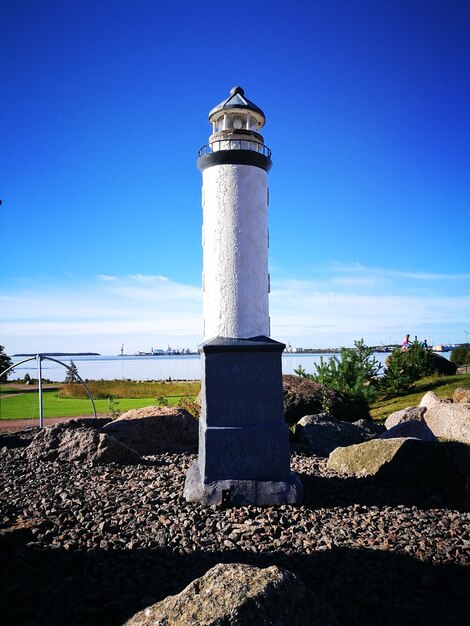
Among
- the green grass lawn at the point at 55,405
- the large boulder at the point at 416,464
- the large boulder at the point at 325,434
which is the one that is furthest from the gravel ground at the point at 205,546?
the green grass lawn at the point at 55,405

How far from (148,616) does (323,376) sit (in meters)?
13.8

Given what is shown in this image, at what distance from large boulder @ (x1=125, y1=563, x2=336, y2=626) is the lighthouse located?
2.87 m

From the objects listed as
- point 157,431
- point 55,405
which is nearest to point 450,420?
point 157,431

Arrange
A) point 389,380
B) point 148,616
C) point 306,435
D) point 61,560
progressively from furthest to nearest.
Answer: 1. point 389,380
2. point 306,435
3. point 61,560
4. point 148,616

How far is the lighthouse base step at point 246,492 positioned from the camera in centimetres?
592

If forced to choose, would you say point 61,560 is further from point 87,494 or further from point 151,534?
point 87,494

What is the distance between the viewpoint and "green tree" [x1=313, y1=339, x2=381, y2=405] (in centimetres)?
1533

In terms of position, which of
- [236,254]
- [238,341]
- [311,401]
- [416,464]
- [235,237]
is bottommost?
[416,464]

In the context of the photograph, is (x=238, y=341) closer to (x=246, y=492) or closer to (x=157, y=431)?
(x=246, y=492)

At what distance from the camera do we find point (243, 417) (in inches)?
246

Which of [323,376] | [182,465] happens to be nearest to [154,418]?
[182,465]

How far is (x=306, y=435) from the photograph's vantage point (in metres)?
9.40

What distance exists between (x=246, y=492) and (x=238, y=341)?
1.96m

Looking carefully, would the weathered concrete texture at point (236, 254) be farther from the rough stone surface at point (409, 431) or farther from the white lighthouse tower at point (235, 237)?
the rough stone surface at point (409, 431)
